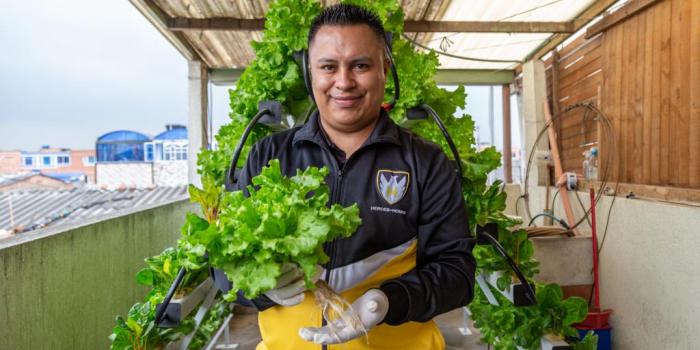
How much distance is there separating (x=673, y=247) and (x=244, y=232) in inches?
149

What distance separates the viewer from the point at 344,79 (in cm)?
163

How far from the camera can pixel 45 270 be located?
2.69 metres

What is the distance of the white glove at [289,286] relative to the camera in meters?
1.20

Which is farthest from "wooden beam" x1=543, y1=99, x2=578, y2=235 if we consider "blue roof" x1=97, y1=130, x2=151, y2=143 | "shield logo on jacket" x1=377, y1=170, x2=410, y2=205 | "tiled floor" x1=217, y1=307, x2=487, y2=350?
"blue roof" x1=97, y1=130, x2=151, y2=143

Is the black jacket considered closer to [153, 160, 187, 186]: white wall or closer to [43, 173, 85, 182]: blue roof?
[153, 160, 187, 186]: white wall

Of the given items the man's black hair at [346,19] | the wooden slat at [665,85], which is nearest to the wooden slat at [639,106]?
the wooden slat at [665,85]

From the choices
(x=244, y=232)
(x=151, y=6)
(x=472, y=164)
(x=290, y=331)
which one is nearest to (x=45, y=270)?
(x=290, y=331)

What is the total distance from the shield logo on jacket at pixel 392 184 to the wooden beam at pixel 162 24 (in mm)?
3679

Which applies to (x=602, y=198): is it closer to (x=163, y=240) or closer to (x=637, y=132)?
(x=637, y=132)

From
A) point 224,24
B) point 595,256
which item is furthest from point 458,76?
point 224,24

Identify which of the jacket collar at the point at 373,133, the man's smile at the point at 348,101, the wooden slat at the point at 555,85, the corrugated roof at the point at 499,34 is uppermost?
the corrugated roof at the point at 499,34

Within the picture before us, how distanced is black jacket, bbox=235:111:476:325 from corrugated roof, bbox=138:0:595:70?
3348mm

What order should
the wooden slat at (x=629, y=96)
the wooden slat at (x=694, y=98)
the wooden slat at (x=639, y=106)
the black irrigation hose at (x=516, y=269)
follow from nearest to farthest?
the black irrigation hose at (x=516, y=269), the wooden slat at (x=694, y=98), the wooden slat at (x=639, y=106), the wooden slat at (x=629, y=96)

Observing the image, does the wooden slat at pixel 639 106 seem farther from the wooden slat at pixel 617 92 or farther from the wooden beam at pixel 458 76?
the wooden beam at pixel 458 76
